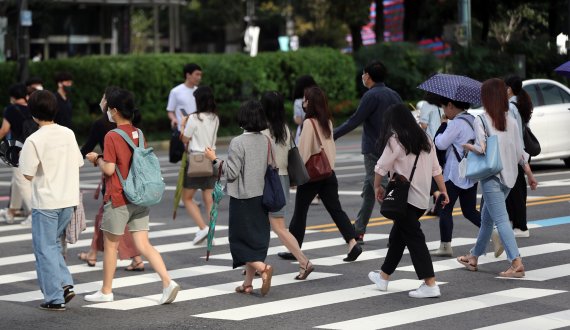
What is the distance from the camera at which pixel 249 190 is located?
33.3 ft

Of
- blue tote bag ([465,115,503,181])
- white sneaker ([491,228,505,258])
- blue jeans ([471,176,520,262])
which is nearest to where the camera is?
blue tote bag ([465,115,503,181])

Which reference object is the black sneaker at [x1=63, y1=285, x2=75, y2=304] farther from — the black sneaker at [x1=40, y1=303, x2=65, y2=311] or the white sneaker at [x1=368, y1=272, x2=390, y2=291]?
the white sneaker at [x1=368, y1=272, x2=390, y2=291]

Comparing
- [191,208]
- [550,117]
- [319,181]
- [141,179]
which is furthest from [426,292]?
[550,117]

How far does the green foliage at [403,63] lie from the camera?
3825 cm

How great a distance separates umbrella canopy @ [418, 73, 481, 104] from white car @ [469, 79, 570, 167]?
886 cm

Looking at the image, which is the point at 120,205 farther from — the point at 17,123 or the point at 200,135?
the point at 17,123

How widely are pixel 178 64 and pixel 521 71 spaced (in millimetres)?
8885

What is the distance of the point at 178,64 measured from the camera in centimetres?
3312

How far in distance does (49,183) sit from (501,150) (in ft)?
12.5

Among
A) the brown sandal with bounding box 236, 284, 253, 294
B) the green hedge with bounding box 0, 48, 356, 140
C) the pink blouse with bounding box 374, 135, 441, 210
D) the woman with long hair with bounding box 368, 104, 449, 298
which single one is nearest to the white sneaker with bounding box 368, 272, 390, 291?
the woman with long hair with bounding box 368, 104, 449, 298

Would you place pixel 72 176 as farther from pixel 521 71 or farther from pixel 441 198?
pixel 521 71

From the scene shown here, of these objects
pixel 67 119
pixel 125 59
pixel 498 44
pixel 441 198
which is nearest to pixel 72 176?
pixel 441 198

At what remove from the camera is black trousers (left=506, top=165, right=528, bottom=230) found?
41.7 feet

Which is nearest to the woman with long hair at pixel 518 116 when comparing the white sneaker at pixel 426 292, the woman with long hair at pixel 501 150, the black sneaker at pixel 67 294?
the woman with long hair at pixel 501 150
